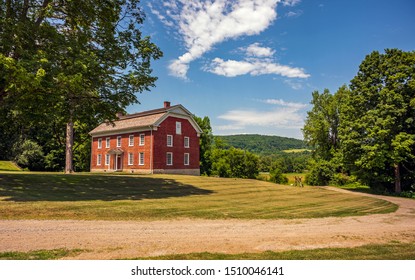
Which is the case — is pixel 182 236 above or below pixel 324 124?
below

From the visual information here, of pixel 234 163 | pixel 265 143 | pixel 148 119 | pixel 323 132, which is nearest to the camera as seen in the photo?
pixel 148 119

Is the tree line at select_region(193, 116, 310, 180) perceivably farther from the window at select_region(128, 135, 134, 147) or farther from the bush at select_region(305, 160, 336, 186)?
the window at select_region(128, 135, 134, 147)

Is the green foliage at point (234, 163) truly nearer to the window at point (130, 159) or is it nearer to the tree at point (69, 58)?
the window at point (130, 159)

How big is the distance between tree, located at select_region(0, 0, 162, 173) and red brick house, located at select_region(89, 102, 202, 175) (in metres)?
16.3

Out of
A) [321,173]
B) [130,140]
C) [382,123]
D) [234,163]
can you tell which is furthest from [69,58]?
[234,163]

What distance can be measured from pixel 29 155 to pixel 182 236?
45018mm

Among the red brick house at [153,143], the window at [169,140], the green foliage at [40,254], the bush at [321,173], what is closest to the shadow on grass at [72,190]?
the green foliage at [40,254]

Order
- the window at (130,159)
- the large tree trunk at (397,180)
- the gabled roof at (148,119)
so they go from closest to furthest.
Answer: the large tree trunk at (397,180)
the gabled roof at (148,119)
the window at (130,159)

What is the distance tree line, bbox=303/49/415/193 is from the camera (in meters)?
28.7

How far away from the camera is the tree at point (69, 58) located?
14148mm

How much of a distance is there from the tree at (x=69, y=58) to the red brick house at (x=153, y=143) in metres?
16.3

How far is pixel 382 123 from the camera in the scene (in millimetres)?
28688

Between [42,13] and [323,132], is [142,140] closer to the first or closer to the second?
[42,13]

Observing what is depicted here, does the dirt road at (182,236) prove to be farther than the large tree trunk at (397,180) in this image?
No
